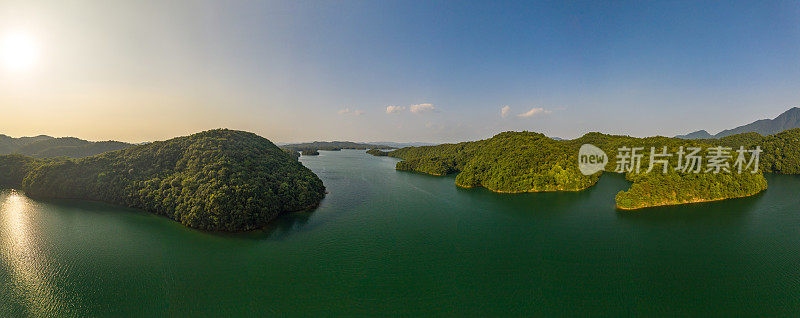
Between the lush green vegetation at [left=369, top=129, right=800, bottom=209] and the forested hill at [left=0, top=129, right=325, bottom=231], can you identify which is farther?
the lush green vegetation at [left=369, top=129, right=800, bottom=209]

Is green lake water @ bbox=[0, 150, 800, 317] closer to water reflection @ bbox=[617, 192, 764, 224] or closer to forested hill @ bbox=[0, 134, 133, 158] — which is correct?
water reflection @ bbox=[617, 192, 764, 224]

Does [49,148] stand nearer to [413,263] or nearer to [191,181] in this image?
[191,181]

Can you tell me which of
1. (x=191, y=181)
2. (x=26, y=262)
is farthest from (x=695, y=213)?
(x=26, y=262)

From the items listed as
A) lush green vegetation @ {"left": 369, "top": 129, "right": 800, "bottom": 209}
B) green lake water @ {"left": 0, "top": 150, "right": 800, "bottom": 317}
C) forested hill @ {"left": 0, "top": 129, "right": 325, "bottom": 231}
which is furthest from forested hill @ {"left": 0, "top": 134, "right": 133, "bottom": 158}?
lush green vegetation @ {"left": 369, "top": 129, "right": 800, "bottom": 209}

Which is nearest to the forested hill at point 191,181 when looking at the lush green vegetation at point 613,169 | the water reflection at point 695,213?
the lush green vegetation at point 613,169

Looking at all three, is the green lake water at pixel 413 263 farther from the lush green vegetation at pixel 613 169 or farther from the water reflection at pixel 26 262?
the lush green vegetation at pixel 613 169

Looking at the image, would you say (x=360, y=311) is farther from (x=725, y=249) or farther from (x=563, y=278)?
(x=725, y=249)

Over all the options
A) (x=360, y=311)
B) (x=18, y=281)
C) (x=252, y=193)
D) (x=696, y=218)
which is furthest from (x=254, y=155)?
(x=696, y=218)
